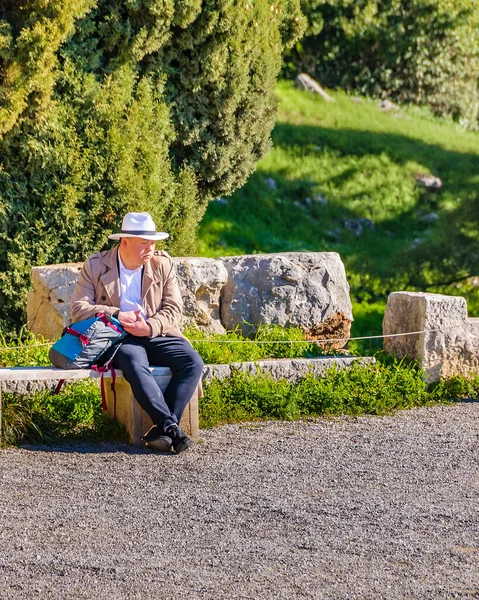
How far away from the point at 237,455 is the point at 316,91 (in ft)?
51.9

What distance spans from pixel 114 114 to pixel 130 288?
2.32 metres

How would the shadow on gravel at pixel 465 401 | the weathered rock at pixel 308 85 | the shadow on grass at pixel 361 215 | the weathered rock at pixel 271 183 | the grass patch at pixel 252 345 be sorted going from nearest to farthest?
the grass patch at pixel 252 345, the shadow on gravel at pixel 465 401, the shadow on grass at pixel 361 215, the weathered rock at pixel 271 183, the weathered rock at pixel 308 85

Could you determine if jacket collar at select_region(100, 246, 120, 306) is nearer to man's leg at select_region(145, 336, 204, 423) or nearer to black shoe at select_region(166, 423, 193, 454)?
man's leg at select_region(145, 336, 204, 423)

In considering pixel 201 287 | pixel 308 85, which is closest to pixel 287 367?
pixel 201 287

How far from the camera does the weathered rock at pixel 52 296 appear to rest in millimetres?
7340

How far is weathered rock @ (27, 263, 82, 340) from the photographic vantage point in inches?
289

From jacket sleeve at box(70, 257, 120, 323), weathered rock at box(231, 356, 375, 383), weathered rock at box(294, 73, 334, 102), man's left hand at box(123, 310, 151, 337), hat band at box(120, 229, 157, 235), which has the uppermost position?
weathered rock at box(294, 73, 334, 102)

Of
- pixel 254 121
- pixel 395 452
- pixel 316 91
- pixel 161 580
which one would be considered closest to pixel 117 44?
pixel 254 121

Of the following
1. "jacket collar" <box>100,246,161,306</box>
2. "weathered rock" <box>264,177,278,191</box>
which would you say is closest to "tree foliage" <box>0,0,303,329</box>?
"jacket collar" <box>100,246,161,306</box>

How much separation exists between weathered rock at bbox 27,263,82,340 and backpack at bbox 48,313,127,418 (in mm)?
1333

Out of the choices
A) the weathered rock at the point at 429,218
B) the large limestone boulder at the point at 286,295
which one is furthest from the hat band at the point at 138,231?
the weathered rock at the point at 429,218

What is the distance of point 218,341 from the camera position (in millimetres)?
7301

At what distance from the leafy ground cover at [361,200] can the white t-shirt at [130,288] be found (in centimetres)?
497

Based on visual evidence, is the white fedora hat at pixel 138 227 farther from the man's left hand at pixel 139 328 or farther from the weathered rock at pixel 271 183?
the weathered rock at pixel 271 183
